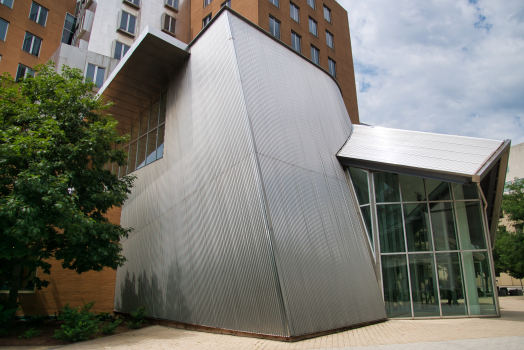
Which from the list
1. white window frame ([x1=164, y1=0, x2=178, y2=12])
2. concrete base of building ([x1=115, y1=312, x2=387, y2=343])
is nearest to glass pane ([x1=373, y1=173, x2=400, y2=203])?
concrete base of building ([x1=115, y1=312, x2=387, y2=343])

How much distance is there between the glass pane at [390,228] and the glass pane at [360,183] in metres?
0.75

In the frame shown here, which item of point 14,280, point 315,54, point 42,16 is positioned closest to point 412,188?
point 14,280

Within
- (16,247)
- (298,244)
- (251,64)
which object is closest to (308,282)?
(298,244)

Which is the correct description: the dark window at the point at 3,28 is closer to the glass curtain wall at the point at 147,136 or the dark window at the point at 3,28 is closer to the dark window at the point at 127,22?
the dark window at the point at 127,22

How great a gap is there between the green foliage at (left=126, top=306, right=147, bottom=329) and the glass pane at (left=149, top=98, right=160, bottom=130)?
31.4 ft

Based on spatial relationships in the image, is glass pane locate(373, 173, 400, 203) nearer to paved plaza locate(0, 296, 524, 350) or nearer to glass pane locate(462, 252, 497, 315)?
glass pane locate(462, 252, 497, 315)

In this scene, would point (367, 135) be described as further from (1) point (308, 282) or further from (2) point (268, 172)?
(1) point (308, 282)

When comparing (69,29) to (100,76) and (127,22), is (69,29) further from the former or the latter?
(100,76)

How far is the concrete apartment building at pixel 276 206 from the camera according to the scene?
10.6 metres

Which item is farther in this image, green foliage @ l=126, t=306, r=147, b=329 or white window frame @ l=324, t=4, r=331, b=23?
white window frame @ l=324, t=4, r=331, b=23

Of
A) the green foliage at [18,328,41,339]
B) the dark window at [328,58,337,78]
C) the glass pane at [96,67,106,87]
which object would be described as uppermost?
the dark window at [328,58,337,78]

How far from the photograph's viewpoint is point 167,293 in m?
13.9

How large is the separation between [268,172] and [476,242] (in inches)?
376

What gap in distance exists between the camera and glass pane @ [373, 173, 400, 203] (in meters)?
14.7
